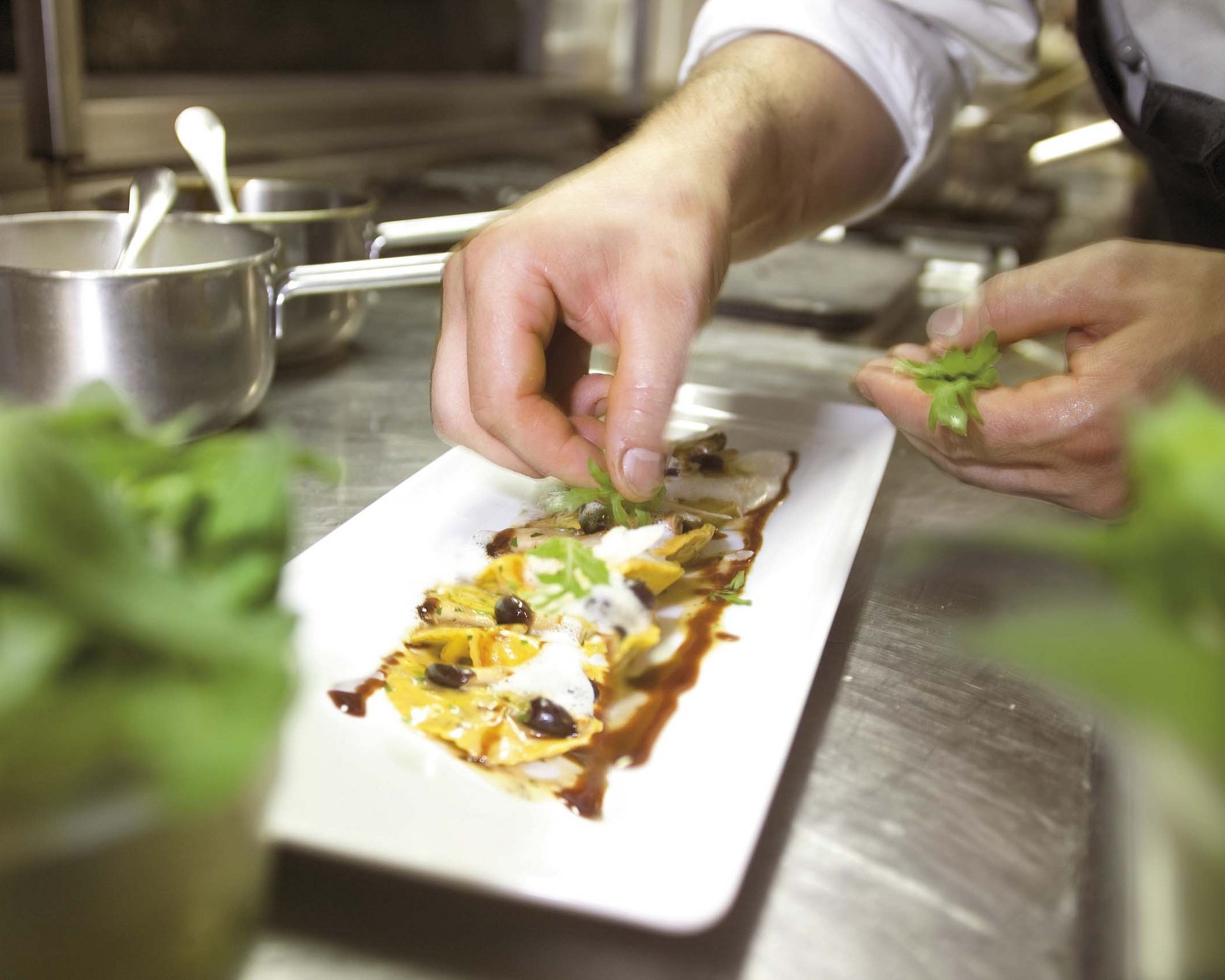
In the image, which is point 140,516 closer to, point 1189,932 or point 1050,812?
point 1189,932

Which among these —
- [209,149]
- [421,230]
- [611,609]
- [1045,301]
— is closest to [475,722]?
[611,609]

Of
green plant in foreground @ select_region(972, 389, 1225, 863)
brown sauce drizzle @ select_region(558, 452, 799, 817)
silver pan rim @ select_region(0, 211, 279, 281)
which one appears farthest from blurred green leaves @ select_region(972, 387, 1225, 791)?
silver pan rim @ select_region(0, 211, 279, 281)

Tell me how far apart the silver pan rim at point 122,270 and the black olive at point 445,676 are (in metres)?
0.55

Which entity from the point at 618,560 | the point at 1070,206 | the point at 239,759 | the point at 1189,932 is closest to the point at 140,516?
the point at 239,759

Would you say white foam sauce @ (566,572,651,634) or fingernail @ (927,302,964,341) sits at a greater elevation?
fingernail @ (927,302,964,341)

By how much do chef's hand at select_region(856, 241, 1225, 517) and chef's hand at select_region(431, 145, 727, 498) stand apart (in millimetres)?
307

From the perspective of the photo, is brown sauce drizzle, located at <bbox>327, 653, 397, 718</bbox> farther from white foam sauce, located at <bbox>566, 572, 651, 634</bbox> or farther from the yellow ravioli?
white foam sauce, located at <bbox>566, 572, 651, 634</bbox>

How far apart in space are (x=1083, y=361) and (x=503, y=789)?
2.81 feet

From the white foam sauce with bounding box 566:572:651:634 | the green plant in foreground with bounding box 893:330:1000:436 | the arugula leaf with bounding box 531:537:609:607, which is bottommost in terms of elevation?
the white foam sauce with bounding box 566:572:651:634

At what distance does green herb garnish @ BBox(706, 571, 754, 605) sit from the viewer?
1057 millimetres

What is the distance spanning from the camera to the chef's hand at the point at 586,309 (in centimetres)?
109

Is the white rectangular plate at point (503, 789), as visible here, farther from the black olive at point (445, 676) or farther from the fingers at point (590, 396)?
the fingers at point (590, 396)

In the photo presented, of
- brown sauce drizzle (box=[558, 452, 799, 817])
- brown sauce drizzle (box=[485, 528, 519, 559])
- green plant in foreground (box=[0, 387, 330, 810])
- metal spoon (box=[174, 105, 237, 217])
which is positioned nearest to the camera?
green plant in foreground (box=[0, 387, 330, 810])

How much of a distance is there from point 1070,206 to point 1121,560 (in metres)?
4.96
